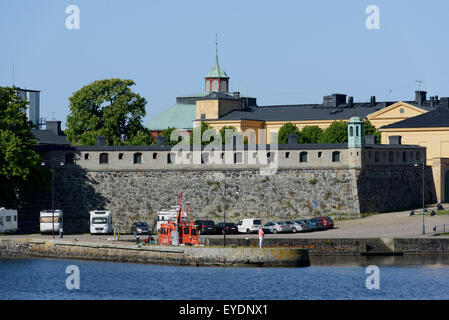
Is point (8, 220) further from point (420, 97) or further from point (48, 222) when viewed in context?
point (420, 97)

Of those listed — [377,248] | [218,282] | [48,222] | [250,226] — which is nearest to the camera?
[218,282]

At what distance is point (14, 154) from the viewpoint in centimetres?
8975

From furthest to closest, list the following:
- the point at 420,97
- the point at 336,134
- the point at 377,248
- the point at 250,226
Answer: the point at 420,97 → the point at 336,134 → the point at 250,226 → the point at 377,248

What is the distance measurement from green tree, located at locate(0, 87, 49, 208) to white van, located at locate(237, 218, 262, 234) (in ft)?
51.4

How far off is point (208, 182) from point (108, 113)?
23.5 m

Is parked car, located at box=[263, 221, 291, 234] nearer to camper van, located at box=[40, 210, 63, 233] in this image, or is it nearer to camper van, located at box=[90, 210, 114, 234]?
camper van, located at box=[90, 210, 114, 234]

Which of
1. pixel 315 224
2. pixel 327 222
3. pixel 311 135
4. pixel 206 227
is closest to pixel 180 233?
pixel 206 227

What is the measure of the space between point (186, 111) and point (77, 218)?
267 ft

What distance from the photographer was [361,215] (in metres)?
96.0

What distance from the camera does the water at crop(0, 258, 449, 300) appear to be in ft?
216

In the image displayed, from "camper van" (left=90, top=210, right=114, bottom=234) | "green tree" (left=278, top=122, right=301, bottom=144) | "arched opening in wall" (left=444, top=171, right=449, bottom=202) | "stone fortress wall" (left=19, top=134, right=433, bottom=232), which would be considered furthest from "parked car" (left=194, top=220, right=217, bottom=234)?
"green tree" (left=278, top=122, right=301, bottom=144)

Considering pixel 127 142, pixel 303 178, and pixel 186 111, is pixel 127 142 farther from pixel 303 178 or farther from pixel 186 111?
pixel 186 111
